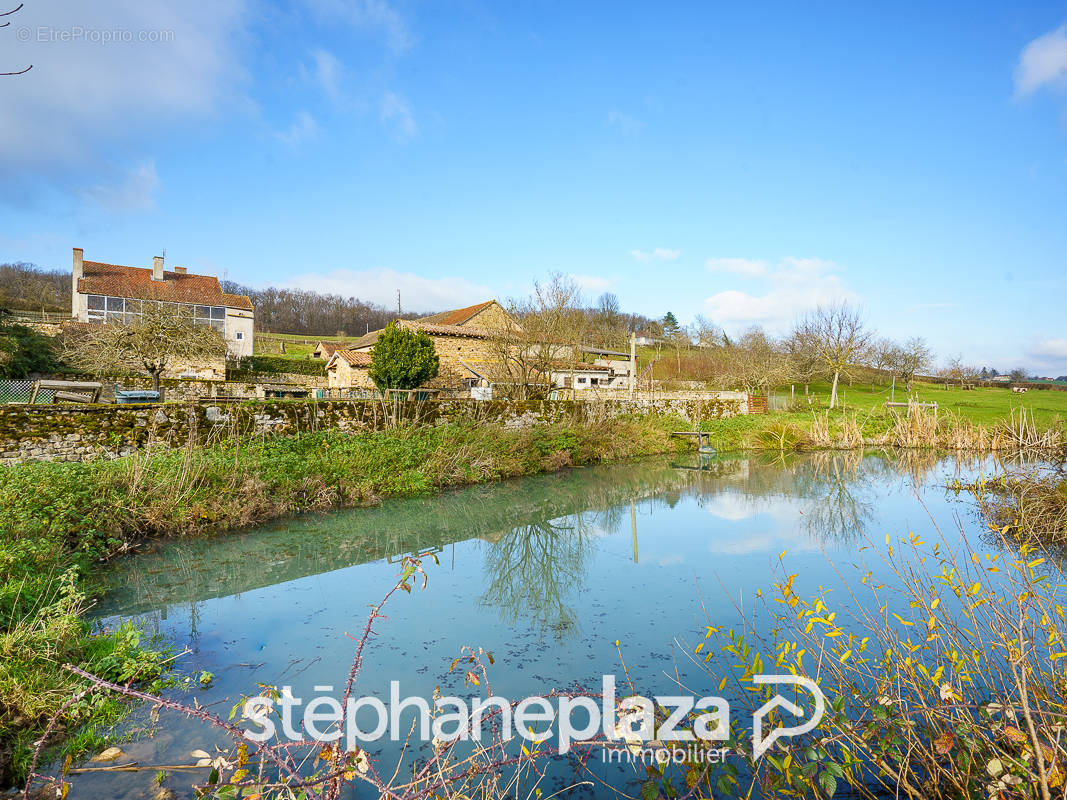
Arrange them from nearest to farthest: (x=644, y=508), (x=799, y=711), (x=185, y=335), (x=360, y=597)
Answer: (x=799, y=711) < (x=360, y=597) < (x=644, y=508) < (x=185, y=335)

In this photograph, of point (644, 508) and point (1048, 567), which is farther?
point (644, 508)

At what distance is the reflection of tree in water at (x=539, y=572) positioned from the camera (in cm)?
596

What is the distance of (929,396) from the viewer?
119 feet

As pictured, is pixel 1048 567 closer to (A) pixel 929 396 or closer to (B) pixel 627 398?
(B) pixel 627 398

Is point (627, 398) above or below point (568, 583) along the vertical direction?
above

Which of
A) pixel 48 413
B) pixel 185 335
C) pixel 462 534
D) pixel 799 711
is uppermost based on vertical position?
pixel 185 335

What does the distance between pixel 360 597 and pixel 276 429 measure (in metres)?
6.69

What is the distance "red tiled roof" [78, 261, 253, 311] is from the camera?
3562cm

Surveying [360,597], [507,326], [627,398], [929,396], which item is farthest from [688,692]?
[929,396]

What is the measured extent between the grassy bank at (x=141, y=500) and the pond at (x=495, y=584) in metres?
0.49

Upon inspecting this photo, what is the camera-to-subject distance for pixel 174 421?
10.8 metres

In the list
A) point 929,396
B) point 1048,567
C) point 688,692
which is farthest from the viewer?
point 929,396

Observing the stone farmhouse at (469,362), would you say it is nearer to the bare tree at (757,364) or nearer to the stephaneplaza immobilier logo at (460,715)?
the bare tree at (757,364)

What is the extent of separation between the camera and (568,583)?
7.07m
